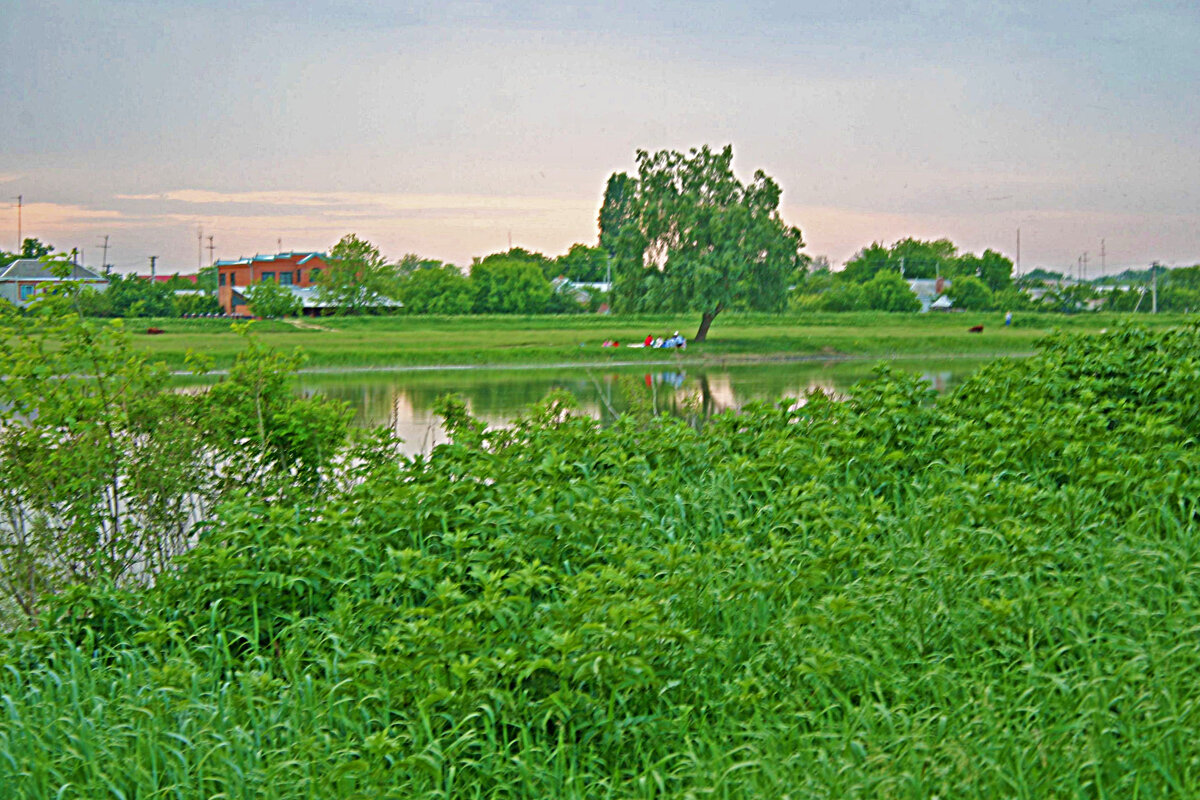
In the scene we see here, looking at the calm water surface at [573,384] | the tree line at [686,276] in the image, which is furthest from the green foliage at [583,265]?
the calm water surface at [573,384]

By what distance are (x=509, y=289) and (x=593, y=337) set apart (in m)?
19.6

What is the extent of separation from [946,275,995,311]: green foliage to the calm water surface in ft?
112

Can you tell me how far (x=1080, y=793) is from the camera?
9.73 ft

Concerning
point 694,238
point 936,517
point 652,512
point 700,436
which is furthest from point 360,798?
point 694,238

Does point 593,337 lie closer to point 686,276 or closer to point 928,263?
point 686,276

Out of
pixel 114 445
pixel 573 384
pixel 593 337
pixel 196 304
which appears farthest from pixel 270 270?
pixel 114 445

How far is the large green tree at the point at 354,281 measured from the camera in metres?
61.7

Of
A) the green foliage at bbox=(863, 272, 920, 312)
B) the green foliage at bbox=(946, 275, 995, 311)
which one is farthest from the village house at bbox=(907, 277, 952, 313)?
the green foliage at bbox=(863, 272, 920, 312)

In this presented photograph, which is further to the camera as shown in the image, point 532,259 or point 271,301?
point 532,259

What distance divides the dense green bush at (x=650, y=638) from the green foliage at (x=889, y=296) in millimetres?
64437

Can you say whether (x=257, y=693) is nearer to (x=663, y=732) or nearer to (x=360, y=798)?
(x=360, y=798)

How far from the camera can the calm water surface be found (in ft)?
65.6

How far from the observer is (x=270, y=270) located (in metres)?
73.0

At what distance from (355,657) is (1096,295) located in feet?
219
